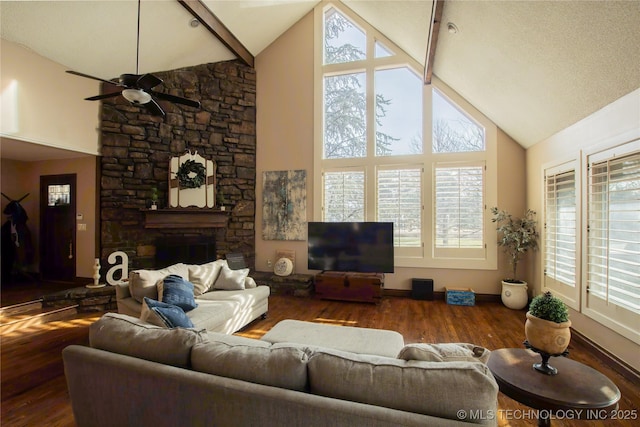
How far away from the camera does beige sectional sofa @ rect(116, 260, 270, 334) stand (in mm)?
2952

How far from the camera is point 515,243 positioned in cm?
446

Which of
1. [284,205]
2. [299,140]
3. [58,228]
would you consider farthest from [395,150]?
[58,228]

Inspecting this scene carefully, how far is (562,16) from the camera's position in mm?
2406

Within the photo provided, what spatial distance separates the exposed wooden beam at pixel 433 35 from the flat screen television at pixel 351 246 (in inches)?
96.9

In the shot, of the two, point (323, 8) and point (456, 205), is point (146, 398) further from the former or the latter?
point (323, 8)

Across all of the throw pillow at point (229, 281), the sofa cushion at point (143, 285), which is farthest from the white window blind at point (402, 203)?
the sofa cushion at point (143, 285)

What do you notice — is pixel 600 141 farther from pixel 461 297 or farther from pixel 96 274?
pixel 96 274

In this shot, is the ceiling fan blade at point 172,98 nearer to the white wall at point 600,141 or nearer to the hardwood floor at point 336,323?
the hardwood floor at point 336,323

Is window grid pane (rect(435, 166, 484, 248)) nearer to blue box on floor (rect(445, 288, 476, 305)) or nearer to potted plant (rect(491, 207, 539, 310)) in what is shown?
potted plant (rect(491, 207, 539, 310))

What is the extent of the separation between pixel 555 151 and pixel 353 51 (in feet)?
12.1

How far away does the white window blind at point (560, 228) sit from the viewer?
3.46 metres

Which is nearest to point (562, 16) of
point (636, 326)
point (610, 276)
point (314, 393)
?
point (610, 276)

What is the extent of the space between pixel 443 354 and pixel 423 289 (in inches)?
151

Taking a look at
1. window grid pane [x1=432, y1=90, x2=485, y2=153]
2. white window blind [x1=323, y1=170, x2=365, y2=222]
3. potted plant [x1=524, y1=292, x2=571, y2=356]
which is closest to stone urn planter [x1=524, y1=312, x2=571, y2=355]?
A: potted plant [x1=524, y1=292, x2=571, y2=356]
